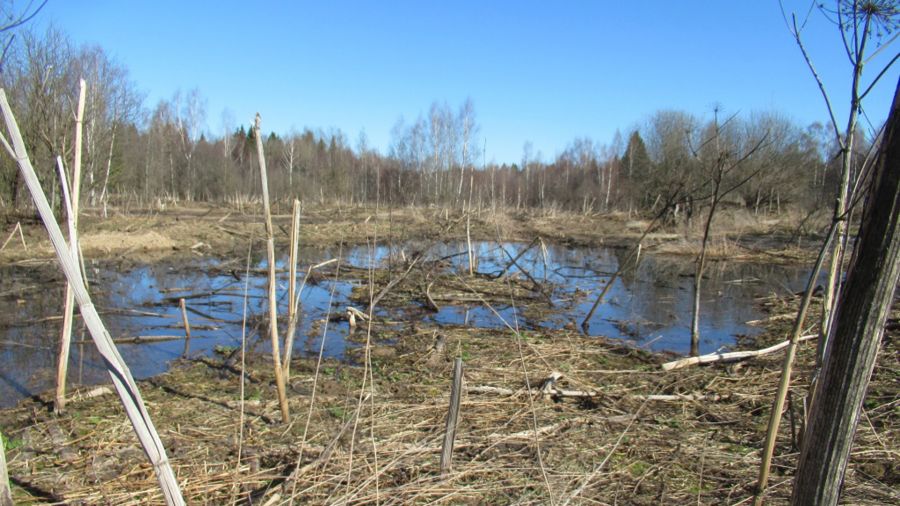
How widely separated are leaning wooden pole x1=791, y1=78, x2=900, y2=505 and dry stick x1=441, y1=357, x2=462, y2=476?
1.45 meters

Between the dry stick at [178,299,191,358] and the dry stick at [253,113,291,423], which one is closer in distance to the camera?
the dry stick at [253,113,291,423]

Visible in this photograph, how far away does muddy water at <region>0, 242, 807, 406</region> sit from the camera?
20.4 feet

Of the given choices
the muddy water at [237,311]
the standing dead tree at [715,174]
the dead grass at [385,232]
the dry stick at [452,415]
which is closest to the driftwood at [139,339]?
the muddy water at [237,311]

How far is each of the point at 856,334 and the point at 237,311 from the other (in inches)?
346

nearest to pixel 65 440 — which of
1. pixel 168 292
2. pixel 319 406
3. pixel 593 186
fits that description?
pixel 319 406

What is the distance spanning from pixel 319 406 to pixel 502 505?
203cm

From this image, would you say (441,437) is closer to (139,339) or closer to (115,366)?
(115,366)

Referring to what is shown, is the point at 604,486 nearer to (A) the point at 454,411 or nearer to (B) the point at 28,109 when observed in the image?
(A) the point at 454,411

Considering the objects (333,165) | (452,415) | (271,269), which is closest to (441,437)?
(452,415)

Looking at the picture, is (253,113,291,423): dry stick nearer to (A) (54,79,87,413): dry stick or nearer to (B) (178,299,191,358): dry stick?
(A) (54,79,87,413): dry stick

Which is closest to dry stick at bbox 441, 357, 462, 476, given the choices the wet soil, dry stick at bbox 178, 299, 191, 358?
the wet soil

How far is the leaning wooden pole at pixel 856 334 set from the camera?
125cm

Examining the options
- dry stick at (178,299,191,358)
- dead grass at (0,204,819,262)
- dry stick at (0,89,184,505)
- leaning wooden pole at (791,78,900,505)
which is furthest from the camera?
dead grass at (0,204,819,262)

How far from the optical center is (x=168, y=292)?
1009 cm
